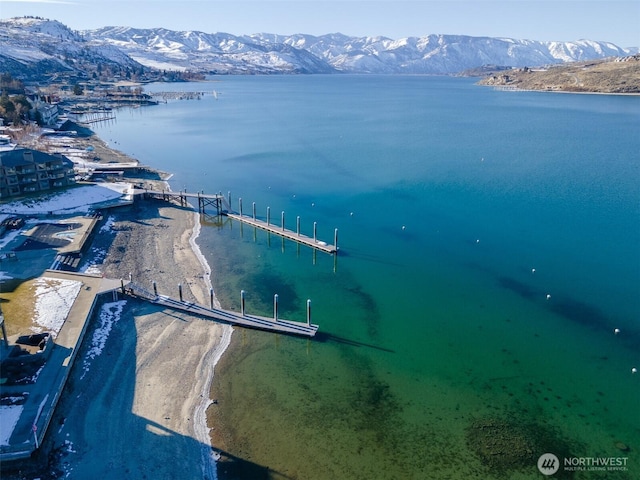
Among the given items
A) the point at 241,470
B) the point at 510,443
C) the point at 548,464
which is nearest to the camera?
the point at 241,470

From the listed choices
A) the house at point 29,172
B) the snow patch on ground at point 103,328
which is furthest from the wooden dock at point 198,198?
the snow patch on ground at point 103,328

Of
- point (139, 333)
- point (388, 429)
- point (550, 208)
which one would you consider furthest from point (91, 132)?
point (388, 429)

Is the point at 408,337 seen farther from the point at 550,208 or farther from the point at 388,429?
the point at 550,208

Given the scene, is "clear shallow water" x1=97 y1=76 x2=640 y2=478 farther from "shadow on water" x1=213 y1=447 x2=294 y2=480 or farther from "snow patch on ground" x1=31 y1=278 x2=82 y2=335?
"snow patch on ground" x1=31 y1=278 x2=82 y2=335

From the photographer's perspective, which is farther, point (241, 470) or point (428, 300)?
point (428, 300)

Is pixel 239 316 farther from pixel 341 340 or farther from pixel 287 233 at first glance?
pixel 287 233

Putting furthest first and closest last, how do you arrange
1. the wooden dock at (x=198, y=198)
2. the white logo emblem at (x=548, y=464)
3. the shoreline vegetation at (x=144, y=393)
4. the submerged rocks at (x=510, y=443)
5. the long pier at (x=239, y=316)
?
the wooden dock at (x=198, y=198) < the long pier at (x=239, y=316) < the submerged rocks at (x=510, y=443) < the white logo emblem at (x=548, y=464) < the shoreline vegetation at (x=144, y=393)

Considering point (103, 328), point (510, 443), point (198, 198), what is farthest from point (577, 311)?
point (198, 198)

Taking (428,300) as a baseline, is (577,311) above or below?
above

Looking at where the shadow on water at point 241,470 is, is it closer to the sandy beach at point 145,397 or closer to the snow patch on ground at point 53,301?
the sandy beach at point 145,397
